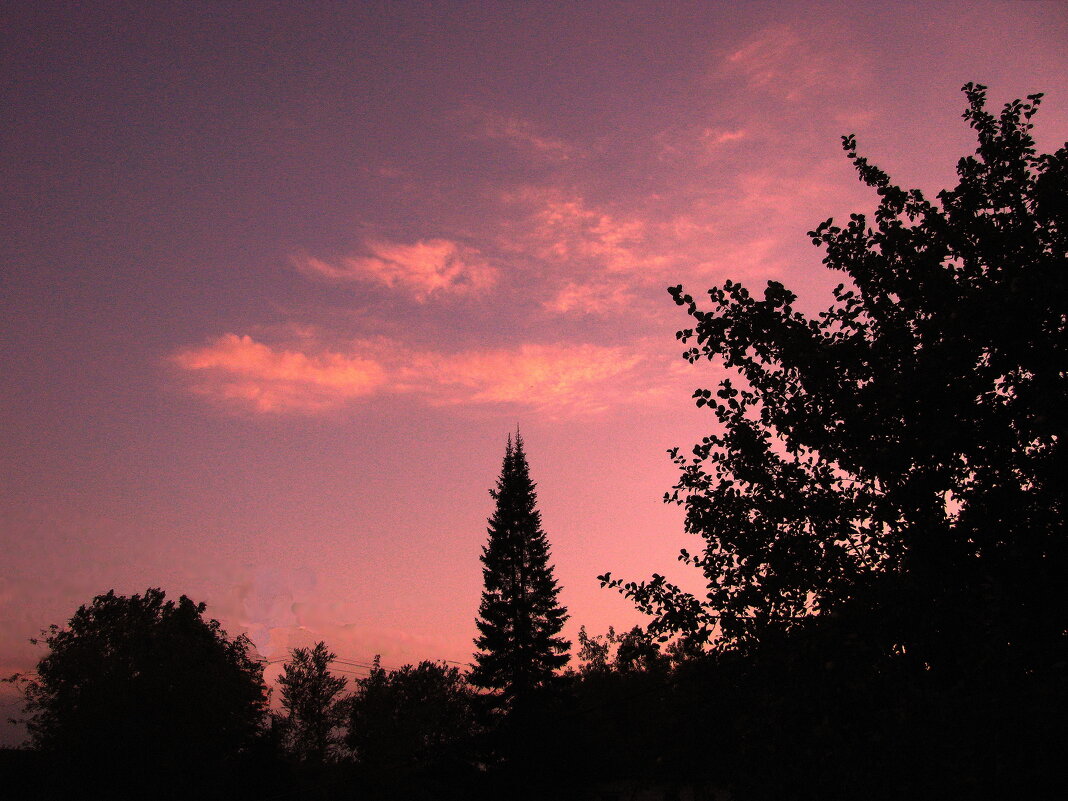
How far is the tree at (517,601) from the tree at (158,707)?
14.6 meters

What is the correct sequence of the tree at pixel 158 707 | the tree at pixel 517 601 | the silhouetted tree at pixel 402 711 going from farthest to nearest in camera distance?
the silhouetted tree at pixel 402 711, the tree at pixel 517 601, the tree at pixel 158 707

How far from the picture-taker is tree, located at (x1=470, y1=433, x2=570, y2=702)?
39438 millimetres

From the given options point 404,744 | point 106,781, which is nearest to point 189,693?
point 106,781

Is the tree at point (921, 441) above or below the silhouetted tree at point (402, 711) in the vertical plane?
above

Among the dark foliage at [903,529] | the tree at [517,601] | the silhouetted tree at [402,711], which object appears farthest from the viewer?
the silhouetted tree at [402,711]

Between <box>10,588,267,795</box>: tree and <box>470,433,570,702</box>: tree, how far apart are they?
47.9ft

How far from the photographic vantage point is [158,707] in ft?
113

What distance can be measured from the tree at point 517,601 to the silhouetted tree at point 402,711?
62.7 feet

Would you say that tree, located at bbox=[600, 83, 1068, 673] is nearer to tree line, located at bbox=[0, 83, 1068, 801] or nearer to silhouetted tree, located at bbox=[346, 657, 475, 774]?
tree line, located at bbox=[0, 83, 1068, 801]

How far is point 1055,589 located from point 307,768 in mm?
75662

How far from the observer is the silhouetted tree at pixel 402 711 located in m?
63.6

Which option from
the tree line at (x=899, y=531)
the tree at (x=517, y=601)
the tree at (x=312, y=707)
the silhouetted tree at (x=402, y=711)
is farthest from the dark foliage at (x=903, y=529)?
the tree at (x=312, y=707)

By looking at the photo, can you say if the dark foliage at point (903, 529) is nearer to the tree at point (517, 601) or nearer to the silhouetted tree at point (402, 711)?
the tree at point (517, 601)

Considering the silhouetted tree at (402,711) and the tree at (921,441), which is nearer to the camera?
the tree at (921,441)
